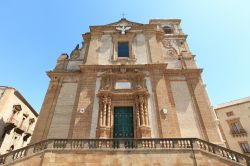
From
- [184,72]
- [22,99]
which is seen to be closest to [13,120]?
[22,99]

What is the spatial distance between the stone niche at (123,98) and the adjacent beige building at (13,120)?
40.0 ft

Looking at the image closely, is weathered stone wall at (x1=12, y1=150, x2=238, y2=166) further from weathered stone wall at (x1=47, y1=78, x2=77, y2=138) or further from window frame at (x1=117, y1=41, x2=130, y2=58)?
window frame at (x1=117, y1=41, x2=130, y2=58)

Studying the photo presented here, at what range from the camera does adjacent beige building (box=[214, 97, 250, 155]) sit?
25.8m

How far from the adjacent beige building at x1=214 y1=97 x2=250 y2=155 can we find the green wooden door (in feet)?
62.4

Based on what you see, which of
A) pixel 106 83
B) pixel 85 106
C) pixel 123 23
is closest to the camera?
pixel 85 106

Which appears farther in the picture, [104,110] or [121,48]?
[121,48]

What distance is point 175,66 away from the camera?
1728 cm

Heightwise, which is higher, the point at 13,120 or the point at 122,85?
the point at 13,120

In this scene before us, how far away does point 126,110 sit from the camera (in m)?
14.4

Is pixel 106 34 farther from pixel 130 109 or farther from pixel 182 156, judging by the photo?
pixel 182 156

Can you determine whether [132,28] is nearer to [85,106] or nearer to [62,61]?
[62,61]

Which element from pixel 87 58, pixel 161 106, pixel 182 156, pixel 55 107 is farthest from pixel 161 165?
pixel 87 58

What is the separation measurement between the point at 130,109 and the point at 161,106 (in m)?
2.27

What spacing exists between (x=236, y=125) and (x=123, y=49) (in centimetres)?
1987
